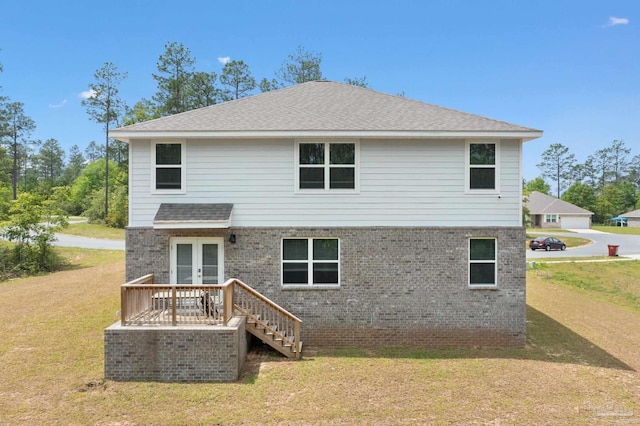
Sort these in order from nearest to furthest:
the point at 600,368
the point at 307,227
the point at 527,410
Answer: the point at 527,410 < the point at 600,368 < the point at 307,227

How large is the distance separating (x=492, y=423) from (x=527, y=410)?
963mm

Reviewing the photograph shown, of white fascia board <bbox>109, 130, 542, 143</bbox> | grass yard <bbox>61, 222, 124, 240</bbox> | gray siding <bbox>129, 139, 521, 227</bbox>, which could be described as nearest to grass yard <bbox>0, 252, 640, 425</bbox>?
gray siding <bbox>129, 139, 521, 227</bbox>

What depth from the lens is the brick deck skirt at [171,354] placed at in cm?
794

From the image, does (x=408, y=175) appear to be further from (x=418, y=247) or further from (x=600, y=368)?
(x=600, y=368)

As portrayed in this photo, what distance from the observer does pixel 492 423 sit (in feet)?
21.2

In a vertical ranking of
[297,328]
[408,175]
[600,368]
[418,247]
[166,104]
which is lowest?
[600,368]

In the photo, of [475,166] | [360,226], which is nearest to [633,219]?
[475,166]

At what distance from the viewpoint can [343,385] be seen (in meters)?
7.79

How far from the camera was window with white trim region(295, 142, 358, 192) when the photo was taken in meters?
10.3

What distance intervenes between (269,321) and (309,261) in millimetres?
1905

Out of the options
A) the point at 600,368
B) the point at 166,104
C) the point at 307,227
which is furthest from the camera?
the point at 166,104

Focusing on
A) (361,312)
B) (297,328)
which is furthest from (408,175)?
(297,328)

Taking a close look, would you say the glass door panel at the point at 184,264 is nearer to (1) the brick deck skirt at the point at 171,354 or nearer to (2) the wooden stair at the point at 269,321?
(2) the wooden stair at the point at 269,321

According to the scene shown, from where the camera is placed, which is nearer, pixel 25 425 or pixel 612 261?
pixel 25 425
